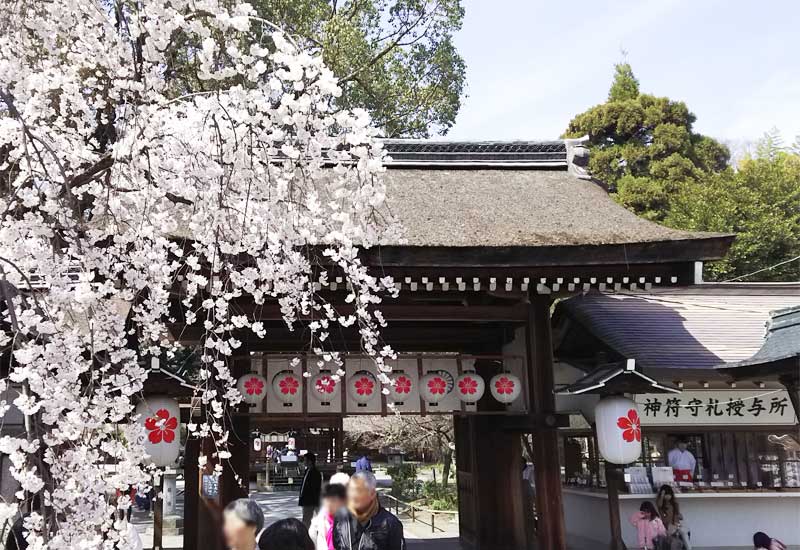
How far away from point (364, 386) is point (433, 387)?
2.55 feet

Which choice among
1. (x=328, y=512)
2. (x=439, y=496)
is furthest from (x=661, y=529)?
(x=439, y=496)

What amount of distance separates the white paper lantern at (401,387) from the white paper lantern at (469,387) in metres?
0.55

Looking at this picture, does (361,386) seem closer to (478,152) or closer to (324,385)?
(324,385)

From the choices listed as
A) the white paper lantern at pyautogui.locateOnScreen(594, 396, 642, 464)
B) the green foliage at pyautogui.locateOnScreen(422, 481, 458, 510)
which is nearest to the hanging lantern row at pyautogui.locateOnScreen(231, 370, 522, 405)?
the white paper lantern at pyautogui.locateOnScreen(594, 396, 642, 464)

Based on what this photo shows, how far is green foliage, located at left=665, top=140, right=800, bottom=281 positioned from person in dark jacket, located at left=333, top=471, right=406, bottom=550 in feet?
53.5

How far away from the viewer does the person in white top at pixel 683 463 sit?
8.69 metres

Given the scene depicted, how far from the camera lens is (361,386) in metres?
7.54

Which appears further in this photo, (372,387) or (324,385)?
(372,387)

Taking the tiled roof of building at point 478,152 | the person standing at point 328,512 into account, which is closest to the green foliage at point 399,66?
the tiled roof of building at point 478,152

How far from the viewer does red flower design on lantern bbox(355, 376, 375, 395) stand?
7.53 metres

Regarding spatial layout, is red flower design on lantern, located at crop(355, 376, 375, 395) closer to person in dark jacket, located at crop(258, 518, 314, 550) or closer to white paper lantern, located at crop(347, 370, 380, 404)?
white paper lantern, located at crop(347, 370, 380, 404)

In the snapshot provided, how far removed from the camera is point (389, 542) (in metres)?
3.67

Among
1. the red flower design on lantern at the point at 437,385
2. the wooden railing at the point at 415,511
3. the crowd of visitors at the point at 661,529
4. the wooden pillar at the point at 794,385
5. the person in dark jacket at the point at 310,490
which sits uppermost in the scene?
the red flower design on lantern at the point at 437,385

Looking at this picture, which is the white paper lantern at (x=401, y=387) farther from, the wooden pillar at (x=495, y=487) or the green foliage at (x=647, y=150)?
the green foliage at (x=647, y=150)
